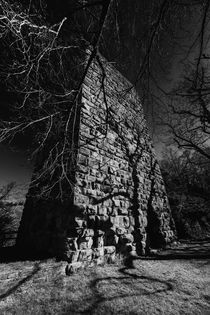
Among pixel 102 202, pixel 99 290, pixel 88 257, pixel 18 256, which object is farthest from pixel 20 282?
pixel 102 202

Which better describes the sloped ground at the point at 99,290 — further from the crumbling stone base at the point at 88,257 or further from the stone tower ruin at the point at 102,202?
the stone tower ruin at the point at 102,202

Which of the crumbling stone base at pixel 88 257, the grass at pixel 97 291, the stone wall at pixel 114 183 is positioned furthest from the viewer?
the stone wall at pixel 114 183

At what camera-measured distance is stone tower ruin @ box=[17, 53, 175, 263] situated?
8.82ft

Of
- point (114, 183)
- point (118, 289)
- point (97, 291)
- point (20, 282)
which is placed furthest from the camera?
point (114, 183)

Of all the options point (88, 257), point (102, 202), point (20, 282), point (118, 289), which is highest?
point (102, 202)

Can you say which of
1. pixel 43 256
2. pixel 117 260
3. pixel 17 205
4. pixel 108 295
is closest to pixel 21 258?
pixel 43 256

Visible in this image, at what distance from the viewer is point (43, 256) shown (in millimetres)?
2518

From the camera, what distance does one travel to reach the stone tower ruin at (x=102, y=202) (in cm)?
269

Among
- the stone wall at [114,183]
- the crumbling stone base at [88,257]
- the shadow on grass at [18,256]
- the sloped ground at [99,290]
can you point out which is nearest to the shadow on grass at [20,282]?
the sloped ground at [99,290]

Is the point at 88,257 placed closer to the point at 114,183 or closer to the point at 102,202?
the point at 102,202

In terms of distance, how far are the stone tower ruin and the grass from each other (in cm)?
35

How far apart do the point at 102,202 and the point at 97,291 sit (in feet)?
4.54

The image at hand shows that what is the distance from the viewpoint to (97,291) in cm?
202

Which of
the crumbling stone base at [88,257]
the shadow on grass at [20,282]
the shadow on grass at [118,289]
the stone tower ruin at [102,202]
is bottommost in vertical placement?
the shadow on grass at [118,289]
